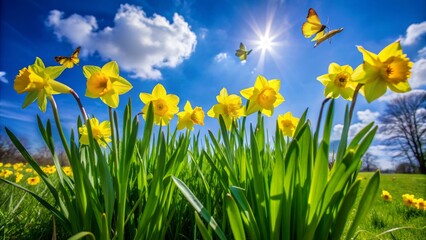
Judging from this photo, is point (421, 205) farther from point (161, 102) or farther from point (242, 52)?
point (161, 102)

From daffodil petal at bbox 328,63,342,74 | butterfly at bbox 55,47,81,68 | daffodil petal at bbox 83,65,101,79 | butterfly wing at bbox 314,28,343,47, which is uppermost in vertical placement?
butterfly at bbox 55,47,81,68

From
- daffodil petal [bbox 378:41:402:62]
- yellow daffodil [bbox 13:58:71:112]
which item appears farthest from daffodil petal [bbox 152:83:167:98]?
daffodil petal [bbox 378:41:402:62]

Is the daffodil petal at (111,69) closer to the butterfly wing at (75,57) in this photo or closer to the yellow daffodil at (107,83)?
the yellow daffodil at (107,83)

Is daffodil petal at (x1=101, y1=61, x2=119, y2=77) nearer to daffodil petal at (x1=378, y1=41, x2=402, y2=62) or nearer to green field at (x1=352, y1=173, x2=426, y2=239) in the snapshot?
daffodil petal at (x1=378, y1=41, x2=402, y2=62)

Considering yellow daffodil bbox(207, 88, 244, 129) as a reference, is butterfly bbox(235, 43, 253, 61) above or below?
above

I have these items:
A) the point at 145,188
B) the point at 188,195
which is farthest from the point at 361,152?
the point at 145,188

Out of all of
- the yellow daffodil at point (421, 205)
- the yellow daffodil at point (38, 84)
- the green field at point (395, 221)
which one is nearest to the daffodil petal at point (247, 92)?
the yellow daffodil at point (38, 84)

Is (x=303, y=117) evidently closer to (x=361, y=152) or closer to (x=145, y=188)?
(x=361, y=152)
